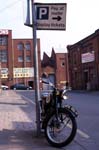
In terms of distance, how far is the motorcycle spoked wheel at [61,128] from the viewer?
35.3 feet

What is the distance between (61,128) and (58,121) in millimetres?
173

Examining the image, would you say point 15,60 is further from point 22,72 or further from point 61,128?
point 61,128

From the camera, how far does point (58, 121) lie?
11078 mm

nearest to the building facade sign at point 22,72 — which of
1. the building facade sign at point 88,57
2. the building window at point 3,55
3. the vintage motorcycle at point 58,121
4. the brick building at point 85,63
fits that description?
the building window at point 3,55

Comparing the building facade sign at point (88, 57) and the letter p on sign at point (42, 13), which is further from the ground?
the building facade sign at point (88, 57)

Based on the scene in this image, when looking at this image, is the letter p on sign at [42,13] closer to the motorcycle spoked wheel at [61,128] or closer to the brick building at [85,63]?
the motorcycle spoked wheel at [61,128]

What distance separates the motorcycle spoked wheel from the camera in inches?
424

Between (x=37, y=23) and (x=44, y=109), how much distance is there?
7.15 feet

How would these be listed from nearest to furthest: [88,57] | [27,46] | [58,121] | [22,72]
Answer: [58,121] → [88,57] → [22,72] → [27,46]

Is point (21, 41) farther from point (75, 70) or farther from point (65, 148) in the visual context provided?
point (65, 148)

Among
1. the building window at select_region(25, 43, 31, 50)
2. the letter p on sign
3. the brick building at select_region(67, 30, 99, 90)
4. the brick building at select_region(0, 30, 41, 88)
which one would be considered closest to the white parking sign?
the letter p on sign

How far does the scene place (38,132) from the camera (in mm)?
11820

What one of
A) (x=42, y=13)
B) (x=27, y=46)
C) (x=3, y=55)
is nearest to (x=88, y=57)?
(x=3, y=55)

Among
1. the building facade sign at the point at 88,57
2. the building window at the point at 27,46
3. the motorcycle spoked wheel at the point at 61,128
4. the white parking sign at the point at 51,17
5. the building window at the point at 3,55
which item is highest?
the building window at the point at 27,46
